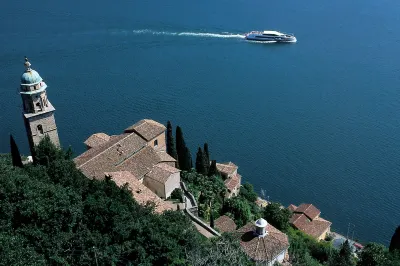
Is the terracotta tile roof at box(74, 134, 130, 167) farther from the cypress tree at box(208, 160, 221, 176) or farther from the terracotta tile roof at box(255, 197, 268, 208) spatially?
the terracotta tile roof at box(255, 197, 268, 208)

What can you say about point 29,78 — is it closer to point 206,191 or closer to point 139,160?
point 139,160

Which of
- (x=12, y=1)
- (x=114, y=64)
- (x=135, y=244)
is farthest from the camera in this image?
(x=12, y=1)

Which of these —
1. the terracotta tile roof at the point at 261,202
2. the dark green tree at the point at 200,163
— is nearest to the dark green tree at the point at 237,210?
the dark green tree at the point at 200,163

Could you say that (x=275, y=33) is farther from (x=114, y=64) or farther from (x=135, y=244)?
(x=135, y=244)

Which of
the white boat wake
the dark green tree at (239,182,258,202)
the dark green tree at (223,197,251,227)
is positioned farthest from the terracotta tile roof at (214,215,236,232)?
the white boat wake

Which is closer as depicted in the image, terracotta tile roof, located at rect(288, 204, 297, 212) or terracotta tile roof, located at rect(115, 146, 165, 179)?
terracotta tile roof, located at rect(115, 146, 165, 179)

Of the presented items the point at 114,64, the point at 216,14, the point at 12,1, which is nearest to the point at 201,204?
the point at 114,64
